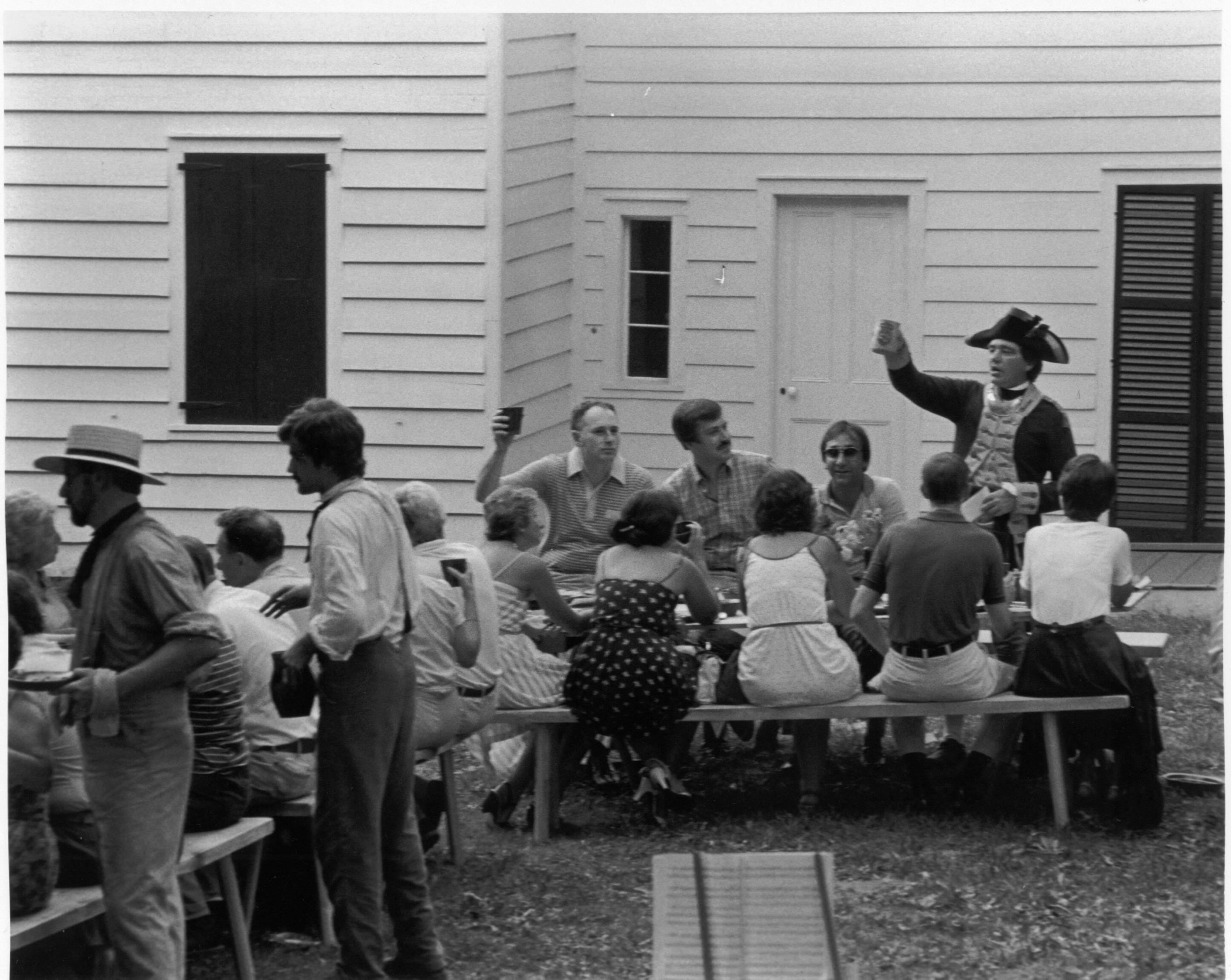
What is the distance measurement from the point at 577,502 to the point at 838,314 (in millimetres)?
4411

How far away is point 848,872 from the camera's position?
6086mm

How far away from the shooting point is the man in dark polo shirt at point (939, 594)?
21.0ft

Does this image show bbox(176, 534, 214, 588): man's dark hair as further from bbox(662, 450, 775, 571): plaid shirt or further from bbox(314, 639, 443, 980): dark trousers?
bbox(662, 450, 775, 571): plaid shirt

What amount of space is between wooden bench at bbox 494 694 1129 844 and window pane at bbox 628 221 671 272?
575 centimetres

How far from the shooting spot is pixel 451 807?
20.5 feet

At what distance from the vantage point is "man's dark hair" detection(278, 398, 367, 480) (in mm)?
4816

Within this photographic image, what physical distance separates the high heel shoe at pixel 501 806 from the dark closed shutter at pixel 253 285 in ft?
13.1

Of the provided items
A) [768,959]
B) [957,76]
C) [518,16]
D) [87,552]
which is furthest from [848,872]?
[957,76]

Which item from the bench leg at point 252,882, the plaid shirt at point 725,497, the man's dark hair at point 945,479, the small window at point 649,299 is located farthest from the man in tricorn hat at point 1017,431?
the small window at point 649,299

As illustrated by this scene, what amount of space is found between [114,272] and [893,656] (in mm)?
5556

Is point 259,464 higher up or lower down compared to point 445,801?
higher up

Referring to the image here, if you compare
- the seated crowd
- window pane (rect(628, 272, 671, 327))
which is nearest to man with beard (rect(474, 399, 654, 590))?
the seated crowd

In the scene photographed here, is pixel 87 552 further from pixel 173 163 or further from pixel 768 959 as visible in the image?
pixel 173 163

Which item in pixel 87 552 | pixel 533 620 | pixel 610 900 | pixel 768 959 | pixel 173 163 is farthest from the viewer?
pixel 173 163
